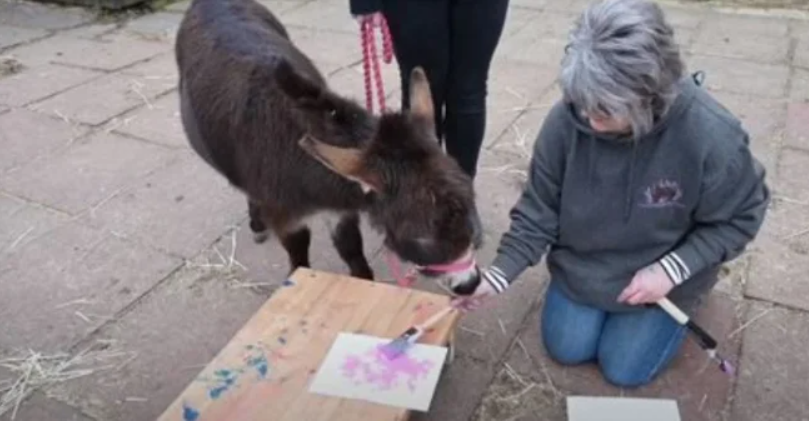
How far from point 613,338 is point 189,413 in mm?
1376

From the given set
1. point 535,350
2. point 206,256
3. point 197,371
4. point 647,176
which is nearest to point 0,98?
point 206,256

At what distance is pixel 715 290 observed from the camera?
3.11m

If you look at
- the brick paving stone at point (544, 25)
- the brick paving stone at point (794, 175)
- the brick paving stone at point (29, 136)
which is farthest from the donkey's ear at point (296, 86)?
the brick paving stone at point (544, 25)

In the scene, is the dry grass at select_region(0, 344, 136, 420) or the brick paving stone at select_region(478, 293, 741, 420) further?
the dry grass at select_region(0, 344, 136, 420)

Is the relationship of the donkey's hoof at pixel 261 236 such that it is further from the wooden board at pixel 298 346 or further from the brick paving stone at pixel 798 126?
the brick paving stone at pixel 798 126

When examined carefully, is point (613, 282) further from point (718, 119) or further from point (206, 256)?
point (206, 256)

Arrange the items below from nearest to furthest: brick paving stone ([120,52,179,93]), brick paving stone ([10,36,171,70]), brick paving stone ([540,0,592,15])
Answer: brick paving stone ([120,52,179,93]) < brick paving stone ([10,36,171,70]) < brick paving stone ([540,0,592,15])

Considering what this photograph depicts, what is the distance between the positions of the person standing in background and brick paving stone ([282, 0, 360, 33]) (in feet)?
11.0

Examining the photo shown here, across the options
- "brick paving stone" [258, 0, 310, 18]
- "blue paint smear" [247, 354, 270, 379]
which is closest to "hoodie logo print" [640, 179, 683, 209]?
"blue paint smear" [247, 354, 270, 379]

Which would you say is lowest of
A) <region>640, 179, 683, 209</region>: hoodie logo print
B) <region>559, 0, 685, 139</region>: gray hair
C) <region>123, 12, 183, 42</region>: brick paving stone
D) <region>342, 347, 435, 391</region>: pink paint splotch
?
<region>123, 12, 183, 42</region>: brick paving stone

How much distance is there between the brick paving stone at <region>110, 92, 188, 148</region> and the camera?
183 inches

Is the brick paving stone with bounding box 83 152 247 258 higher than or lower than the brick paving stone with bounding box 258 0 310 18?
higher

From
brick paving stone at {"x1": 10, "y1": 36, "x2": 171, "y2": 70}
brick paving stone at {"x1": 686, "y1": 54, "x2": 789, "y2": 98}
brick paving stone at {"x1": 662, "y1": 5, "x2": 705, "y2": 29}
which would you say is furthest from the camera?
brick paving stone at {"x1": 662, "y1": 5, "x2": 705, "y2": 29}

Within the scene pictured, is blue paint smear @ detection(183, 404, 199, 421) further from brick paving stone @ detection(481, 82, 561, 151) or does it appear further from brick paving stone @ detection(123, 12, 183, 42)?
brick paving stone @ detection(123, 12, 183, 42)
